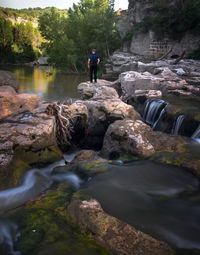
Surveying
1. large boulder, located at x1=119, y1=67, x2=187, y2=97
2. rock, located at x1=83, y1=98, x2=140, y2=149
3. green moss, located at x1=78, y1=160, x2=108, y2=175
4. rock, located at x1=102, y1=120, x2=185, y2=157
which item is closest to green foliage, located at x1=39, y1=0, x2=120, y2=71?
large boulder, located at x1=119, y1=67, x2=187, y2=97

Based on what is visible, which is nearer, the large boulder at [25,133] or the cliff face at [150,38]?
the large boulder at [25,133]

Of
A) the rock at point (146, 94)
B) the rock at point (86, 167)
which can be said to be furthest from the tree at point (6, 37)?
the rock at point (86, 167)

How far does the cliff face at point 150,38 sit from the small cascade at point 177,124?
16.0 meters

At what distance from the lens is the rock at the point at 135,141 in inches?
306

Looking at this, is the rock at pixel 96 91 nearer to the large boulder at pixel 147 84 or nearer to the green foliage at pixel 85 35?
the large boulder at pixel 147 84

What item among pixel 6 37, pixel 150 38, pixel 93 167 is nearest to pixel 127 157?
pixel 93 167

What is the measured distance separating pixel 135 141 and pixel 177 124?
320cm

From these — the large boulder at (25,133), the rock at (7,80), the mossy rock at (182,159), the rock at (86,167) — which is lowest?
the rock at (86,167)

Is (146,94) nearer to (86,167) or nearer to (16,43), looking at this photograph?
(86,167)

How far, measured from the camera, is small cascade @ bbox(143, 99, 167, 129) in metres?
11.7

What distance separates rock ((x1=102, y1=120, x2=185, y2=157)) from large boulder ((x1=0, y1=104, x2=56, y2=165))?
1636 millimetres

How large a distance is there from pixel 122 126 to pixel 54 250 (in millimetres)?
4781

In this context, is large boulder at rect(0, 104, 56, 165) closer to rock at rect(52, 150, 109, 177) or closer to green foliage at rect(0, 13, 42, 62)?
rock at rect(52, 150, 109, 177)

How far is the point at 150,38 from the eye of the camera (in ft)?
88.9
